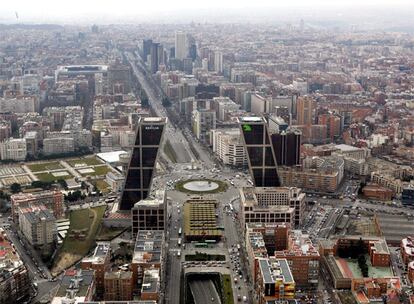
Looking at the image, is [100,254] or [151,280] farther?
[100,254]

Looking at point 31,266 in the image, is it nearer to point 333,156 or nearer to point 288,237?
point 288,237

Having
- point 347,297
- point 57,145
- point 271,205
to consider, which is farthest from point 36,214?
point 57,145

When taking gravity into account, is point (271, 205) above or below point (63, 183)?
above

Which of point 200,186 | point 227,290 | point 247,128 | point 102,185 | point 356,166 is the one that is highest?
point 247,128

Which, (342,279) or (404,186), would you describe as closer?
(342,279)

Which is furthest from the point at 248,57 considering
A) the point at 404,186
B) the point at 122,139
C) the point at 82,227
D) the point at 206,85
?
the point at 82,227

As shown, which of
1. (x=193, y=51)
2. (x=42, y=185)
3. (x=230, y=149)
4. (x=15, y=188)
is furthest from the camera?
(x=193, y=51)

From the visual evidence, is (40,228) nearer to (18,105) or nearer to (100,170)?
(100,170)
